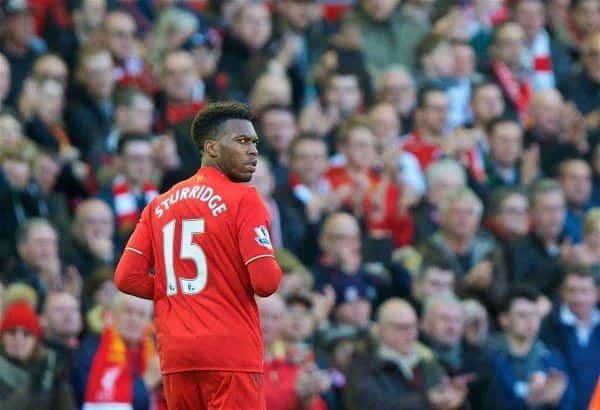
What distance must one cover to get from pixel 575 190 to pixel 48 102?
4385mm

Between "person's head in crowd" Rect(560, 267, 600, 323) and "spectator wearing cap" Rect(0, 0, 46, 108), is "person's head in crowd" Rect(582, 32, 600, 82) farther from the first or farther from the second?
A: "spectator wearing cap" Rect(0, 0, 46, 108)

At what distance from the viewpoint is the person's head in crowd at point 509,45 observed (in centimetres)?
1664

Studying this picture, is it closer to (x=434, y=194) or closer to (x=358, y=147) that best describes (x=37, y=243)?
(x=358, y=147)

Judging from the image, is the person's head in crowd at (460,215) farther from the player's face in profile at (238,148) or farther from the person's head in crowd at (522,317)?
the player's face in profile at (238,148)

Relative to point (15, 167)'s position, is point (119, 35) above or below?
above

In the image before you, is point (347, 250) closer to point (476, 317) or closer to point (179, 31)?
point (476, 317)

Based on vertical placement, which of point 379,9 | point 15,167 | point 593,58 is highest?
point 379,9

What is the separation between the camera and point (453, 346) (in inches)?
505

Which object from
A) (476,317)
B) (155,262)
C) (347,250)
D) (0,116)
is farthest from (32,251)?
(155,262)

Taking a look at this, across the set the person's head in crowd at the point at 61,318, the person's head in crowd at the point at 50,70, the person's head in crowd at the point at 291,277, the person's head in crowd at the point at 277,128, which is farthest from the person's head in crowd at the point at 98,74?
the person's head in crowd at the point at 61,318

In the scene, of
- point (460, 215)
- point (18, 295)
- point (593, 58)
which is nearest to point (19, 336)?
point (18, 295)

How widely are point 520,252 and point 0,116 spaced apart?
13.4 feet

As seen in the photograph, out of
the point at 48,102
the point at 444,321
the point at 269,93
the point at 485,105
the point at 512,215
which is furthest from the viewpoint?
the point at 485,105

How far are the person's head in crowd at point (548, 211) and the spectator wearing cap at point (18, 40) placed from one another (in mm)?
4140
